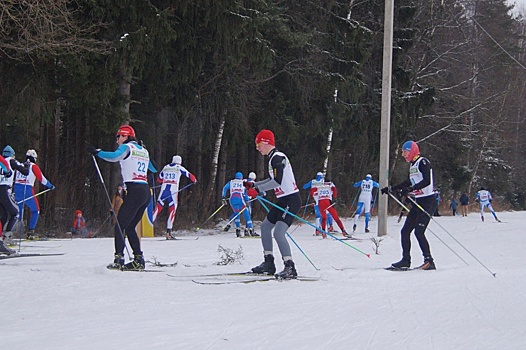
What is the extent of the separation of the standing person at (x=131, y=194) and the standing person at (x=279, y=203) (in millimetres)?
1592

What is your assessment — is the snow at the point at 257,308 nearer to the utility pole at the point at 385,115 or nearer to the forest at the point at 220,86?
the forest at the point at 220,86

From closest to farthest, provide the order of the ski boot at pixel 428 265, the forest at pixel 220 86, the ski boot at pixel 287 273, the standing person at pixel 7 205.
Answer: the ski boot at pixel 287 273
the ski boot at pixel 428 265
the standing person at pixel 7 205
the forest at pixel 220 86

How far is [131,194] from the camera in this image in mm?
9062

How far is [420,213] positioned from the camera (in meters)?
10.5

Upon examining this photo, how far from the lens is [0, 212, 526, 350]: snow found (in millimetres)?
5301

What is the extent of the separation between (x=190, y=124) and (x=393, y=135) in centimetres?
1076

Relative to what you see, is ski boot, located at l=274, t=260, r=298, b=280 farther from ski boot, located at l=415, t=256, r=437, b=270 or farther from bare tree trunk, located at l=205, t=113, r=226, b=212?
bare tree trunk, located at l=205, t=113, r=226, b=212

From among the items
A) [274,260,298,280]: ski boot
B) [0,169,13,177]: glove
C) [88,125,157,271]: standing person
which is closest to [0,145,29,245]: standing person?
[0,169,13,177]: glove

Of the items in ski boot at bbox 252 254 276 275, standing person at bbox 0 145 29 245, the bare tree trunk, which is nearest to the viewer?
ski boot at bbox 252 254 276 275

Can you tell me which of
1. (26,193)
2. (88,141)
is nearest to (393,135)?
(88,141)

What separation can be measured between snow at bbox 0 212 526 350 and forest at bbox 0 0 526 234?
3022mm

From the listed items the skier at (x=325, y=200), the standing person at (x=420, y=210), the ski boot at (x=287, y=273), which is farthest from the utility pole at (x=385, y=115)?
the ski boot at (x=287, y=273)

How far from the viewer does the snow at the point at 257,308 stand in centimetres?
530

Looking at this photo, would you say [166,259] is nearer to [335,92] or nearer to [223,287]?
[223,287]
